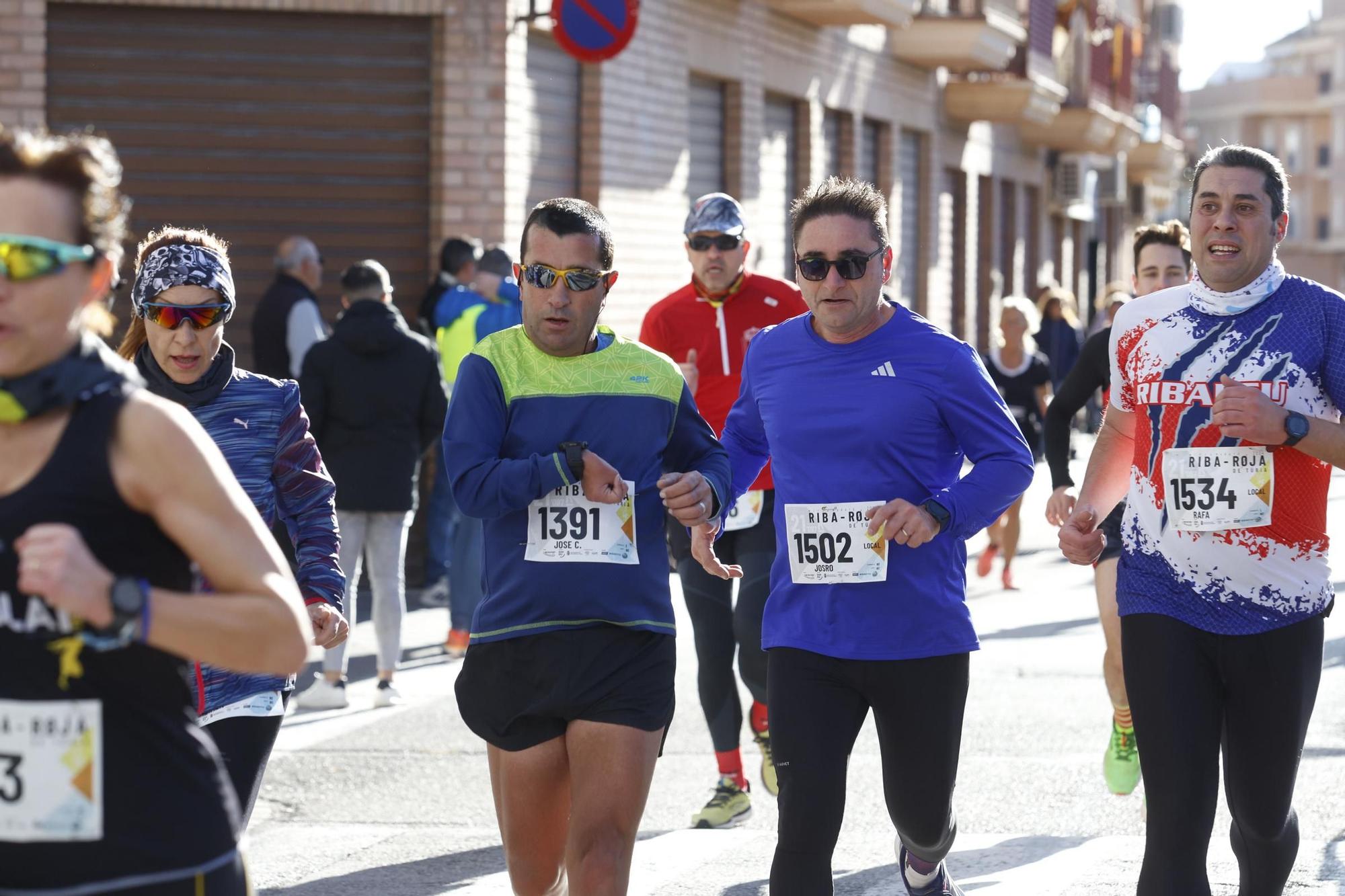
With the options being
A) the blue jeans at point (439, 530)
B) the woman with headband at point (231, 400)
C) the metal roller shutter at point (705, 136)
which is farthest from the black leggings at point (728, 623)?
the metal roller shutter at point (705, 136)

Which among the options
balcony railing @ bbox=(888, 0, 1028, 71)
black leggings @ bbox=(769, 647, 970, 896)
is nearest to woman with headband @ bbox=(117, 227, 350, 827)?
black leggings @ bbox=(769, 647, 970, 896)

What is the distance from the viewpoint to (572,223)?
545 cm

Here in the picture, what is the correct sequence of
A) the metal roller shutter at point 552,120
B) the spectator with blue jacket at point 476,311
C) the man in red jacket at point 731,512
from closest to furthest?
the man in red jacket at point 731,512, the spectator with blue jacket at point 476,311, the metal roller shutter at point 552,120

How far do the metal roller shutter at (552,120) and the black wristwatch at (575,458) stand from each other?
9844 millimetres

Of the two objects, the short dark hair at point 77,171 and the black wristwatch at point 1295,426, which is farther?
the black wristwatch at point 1295,426

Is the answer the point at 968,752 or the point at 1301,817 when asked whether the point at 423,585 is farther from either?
the point at 1301,817

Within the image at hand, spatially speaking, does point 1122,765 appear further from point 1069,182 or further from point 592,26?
point 1069,182

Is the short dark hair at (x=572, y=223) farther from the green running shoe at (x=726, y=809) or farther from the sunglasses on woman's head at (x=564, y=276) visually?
the green running shoe at (x=726, y=809)

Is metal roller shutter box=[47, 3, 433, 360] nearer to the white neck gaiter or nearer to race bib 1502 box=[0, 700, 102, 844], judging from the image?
the white neck gaiter

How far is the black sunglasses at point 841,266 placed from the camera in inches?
221

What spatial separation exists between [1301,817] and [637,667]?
3328 mm

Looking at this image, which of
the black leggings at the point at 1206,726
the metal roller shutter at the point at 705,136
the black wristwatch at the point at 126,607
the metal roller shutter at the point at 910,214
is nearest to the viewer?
the black wristwatch at the point at 126,607

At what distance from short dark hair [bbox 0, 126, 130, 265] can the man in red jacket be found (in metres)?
4.49

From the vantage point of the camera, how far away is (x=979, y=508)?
5.49m
